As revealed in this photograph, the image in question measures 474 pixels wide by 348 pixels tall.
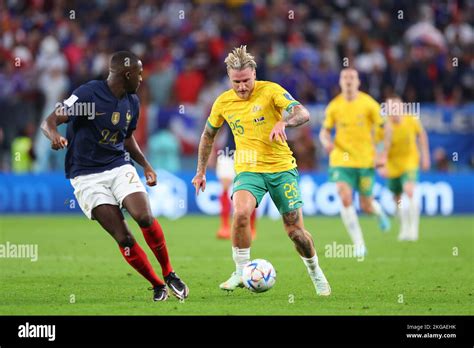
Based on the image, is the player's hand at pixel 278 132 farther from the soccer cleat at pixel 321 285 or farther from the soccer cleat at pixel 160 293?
the soccer cleat at pixel 160 293

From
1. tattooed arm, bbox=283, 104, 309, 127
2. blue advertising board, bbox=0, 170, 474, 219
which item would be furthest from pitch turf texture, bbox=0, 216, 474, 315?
blue advertising board, bbox=0, 170, 474, 219

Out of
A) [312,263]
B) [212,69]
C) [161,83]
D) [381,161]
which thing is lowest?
[312,263]

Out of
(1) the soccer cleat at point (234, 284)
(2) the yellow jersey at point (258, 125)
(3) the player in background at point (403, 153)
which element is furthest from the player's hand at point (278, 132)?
(3) the player in background at point (403, 153)

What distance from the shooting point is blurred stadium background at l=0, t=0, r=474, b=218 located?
928 inches

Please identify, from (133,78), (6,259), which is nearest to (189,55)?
(6,259)

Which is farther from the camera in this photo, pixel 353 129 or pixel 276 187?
pixel 353 129

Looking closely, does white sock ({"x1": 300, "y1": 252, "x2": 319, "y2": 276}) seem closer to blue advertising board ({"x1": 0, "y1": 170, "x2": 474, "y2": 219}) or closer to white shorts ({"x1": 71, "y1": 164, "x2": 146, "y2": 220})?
white shorts ({"x1": 71, "y1": 164, "x2": 146, "y2": 220})

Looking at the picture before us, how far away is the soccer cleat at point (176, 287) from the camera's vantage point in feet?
33.8

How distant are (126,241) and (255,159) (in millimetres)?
1552

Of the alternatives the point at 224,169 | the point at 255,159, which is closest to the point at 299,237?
the point at 255,159

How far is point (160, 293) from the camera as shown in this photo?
405 inches

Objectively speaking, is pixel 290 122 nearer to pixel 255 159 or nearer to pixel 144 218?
pixel 255 159

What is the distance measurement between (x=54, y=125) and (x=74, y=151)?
27.9 inches

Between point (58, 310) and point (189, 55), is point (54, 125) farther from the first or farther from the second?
point (189, 55)
